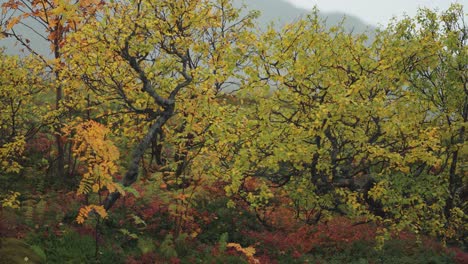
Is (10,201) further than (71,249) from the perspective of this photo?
Yes

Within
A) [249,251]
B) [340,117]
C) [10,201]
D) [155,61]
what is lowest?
[249,251]

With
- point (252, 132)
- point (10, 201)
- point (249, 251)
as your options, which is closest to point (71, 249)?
point (10, 201)

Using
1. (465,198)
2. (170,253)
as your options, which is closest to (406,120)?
(465,198)

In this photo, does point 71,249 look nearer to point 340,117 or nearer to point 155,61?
point 155,61

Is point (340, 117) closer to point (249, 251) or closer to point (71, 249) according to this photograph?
point (249, 251)

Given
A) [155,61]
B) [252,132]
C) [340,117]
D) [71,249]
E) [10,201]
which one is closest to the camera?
[71,249]

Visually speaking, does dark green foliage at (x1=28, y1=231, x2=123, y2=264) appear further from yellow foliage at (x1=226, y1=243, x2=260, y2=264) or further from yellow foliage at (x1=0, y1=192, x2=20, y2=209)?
yellow foliage at (x1=226, y1=243, x2=260, y2=264)

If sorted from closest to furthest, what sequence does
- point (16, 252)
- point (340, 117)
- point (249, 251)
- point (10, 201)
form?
1. point (16, 252)
2. point (10, 201)
3. point (340, 117)
4. point (249, 251)

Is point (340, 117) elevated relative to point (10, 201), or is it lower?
elevated

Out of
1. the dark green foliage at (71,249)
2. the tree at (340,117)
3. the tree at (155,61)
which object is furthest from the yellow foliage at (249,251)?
the dark green foliage at (71,249)

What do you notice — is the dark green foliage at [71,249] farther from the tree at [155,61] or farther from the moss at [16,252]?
the tree at [155,61]

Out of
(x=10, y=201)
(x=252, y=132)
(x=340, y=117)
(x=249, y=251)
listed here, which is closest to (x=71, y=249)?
(x=10, y=201)

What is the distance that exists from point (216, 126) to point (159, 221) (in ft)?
13.8

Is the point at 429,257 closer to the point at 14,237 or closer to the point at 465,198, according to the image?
the point at 465,198
